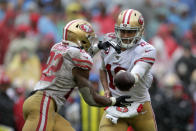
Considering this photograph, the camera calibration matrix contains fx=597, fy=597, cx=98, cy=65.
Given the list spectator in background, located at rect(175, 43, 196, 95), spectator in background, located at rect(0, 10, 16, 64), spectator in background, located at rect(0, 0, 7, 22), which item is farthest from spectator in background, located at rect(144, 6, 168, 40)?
spectator in background, located at rect(0, 0, 7, 22)

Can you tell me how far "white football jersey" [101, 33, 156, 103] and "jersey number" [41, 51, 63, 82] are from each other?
733 millimetres

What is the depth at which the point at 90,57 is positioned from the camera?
622 centimetres

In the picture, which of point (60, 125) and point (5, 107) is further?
point (5, 107)

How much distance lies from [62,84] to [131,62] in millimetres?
841

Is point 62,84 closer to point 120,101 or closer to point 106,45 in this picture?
point 120,101

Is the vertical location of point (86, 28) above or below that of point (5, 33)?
above

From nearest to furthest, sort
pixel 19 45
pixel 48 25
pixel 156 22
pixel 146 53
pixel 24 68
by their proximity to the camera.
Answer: pixel 146 53
pixel 24 68
pixel 19 45
pixel 48 25
pixel 156 22

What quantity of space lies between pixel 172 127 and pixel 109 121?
139 inches

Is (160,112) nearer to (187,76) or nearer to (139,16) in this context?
(187,76)

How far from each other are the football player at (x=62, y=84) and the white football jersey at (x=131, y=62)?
0.34 metres

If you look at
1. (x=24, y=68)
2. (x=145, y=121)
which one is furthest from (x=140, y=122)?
(x=24, y=68)

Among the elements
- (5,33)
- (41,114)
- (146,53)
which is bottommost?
(5,33)

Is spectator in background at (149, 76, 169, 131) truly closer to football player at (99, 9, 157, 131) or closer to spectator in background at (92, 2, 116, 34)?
spectator in background at (92, 2, 116, 34)

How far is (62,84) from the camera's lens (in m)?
6.27
